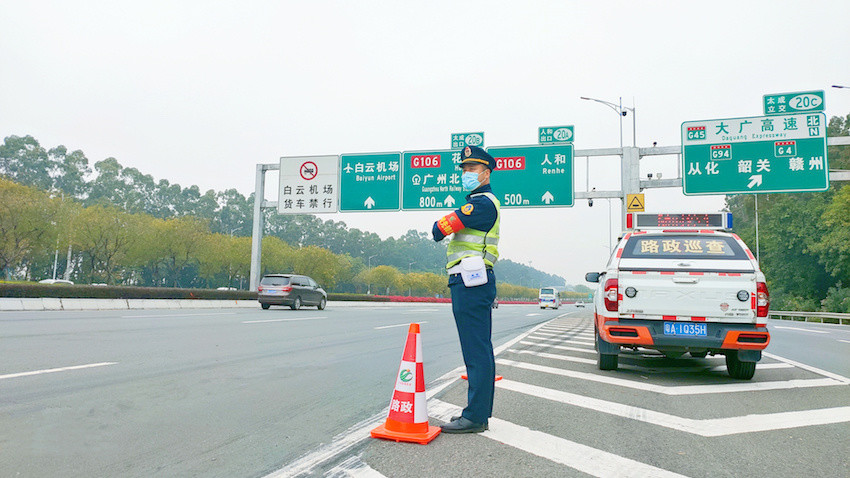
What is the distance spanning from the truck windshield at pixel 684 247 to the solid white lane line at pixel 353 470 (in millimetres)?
4989

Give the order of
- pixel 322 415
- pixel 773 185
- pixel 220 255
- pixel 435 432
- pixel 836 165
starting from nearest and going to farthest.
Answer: pixel 435 432, pixel 322 415, pixel 773 185, pixel 836 165, pixel 220 255

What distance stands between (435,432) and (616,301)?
3.65 m

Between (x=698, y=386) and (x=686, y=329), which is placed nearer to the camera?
(x=698, y=386)

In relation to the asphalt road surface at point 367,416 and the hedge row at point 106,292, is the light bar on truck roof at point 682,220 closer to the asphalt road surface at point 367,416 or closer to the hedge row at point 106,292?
the asphalt road surface at point 367,416

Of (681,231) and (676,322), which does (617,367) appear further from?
(681,231)

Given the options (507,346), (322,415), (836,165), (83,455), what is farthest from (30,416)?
(836,165)

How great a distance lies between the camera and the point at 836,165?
56156 mm

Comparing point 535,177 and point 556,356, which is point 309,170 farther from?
point 556,356

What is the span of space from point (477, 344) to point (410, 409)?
64 cm

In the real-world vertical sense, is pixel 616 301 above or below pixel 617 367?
above

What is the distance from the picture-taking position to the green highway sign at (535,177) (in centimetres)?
2167

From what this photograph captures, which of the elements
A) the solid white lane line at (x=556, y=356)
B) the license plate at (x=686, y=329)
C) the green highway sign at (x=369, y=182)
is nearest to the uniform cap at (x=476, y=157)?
the license plate at (x=686, y=329)

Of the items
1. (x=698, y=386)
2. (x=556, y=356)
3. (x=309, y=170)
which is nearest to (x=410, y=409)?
(x=698, y=386)

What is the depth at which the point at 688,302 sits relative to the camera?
257 inches
